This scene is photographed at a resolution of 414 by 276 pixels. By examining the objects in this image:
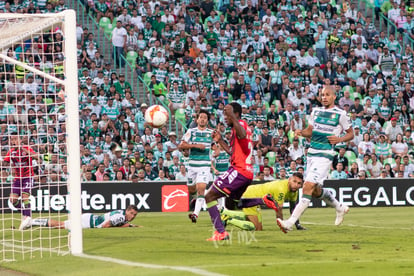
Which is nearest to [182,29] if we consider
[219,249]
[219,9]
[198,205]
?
[219,9]

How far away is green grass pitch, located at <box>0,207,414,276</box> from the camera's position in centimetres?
1116

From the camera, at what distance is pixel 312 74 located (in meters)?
32.7

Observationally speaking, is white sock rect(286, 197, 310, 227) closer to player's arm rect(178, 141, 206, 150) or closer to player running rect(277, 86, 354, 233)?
player running rect(277, 86, 354, 233)

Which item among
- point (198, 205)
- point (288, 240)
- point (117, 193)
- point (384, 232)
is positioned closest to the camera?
point (288, 240)

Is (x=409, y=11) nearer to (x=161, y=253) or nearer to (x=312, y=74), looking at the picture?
(x=312, y=74)

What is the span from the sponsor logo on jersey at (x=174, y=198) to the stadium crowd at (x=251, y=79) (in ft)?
2.16

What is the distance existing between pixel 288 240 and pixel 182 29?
18.5m

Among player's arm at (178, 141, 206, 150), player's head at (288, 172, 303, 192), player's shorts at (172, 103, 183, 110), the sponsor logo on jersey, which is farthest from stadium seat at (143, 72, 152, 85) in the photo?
player's head at (288, 172, 303, 192)

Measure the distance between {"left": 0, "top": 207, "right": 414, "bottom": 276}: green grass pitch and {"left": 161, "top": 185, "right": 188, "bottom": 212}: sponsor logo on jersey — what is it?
265 inches

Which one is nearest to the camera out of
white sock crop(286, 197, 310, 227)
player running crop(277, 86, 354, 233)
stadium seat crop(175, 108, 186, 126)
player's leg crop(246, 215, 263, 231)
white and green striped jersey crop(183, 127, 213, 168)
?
white sock crop(286, 197, 310, 227)

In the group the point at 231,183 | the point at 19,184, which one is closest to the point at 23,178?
the point at 19,184

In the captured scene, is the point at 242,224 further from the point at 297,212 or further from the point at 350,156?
the point at 350,156

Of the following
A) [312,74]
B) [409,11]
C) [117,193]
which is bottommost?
[117,193]

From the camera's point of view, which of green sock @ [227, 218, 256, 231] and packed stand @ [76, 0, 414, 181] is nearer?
green sock @ [227, 218, 256, 231]
